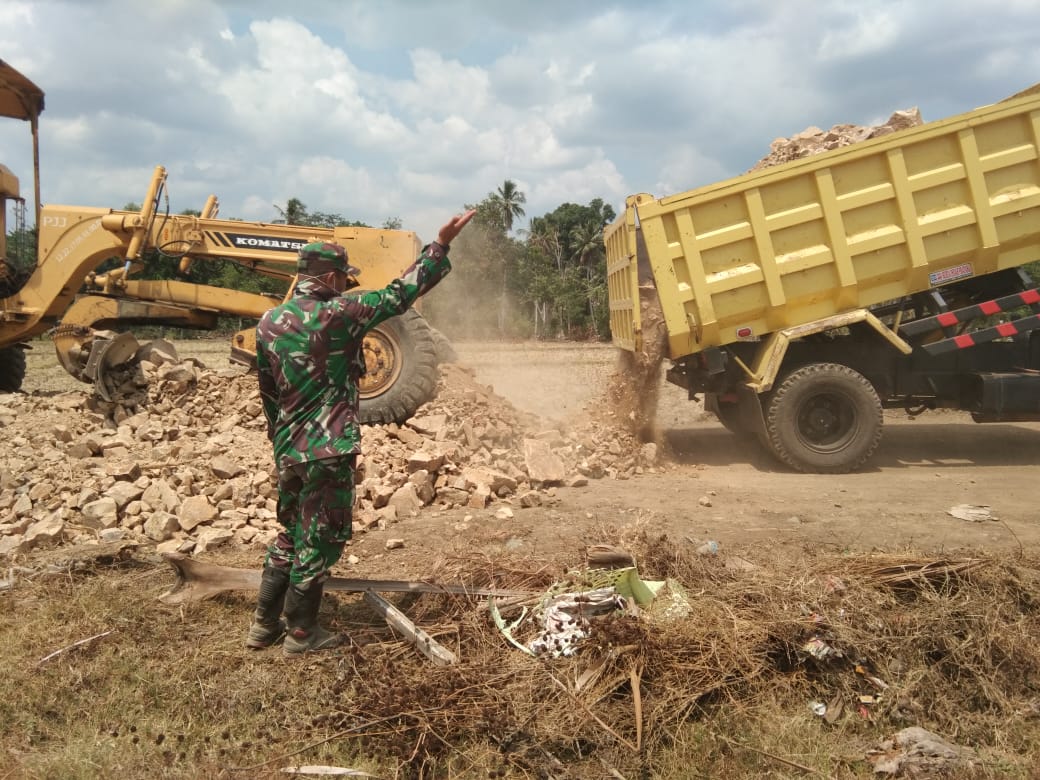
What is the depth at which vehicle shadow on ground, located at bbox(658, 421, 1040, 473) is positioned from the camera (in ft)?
25.0

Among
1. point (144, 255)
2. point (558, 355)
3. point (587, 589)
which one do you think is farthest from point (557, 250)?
point (587, 589)

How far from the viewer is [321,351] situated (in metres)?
3.33

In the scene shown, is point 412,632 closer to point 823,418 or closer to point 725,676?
point 725,676

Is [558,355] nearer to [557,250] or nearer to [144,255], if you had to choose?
[144,255]

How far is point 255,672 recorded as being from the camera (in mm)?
3359

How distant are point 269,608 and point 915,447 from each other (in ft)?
23.0

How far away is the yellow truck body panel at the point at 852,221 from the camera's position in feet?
21.5

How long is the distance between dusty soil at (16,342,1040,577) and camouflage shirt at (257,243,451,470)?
4.83 ft

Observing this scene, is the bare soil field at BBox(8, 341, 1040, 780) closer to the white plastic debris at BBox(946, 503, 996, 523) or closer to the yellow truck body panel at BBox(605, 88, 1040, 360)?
the white plastic debris at BBox(946, 503, 996, 523)

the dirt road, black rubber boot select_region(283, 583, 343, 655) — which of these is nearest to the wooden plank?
black rubber boot select_region(283, 583, 343, 655)

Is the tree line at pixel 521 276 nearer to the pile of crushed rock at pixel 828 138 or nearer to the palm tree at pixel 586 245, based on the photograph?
the palm tree at pixel 586 245

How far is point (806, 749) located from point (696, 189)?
4817 millimetres

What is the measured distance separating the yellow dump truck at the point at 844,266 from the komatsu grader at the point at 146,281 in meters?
2.38

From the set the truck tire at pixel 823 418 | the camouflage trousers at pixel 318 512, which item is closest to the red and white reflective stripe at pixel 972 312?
the truck tire at pixel 823 418
